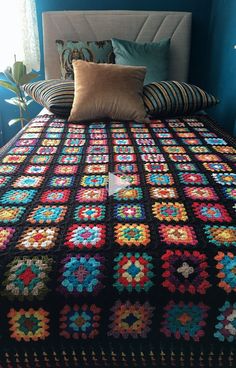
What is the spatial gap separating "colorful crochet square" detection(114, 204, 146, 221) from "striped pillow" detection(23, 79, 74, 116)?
114 cm

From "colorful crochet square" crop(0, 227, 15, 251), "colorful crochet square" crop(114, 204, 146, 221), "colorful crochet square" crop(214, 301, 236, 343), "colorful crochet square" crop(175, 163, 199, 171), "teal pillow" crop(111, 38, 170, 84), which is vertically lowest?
"colorful crochet square" crop(214, 301, 236, 343)

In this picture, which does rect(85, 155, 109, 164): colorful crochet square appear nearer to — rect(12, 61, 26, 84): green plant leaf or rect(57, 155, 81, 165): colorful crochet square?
rect(57, 155, 81, 165): colorful crochet square

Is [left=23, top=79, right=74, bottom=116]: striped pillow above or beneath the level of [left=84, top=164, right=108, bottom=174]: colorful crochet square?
above

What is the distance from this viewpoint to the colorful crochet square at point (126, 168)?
4.22 ft

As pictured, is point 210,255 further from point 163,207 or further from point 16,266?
point 16,266

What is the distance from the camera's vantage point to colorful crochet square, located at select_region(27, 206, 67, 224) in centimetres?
95

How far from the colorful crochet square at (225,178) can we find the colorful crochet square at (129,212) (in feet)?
1.16

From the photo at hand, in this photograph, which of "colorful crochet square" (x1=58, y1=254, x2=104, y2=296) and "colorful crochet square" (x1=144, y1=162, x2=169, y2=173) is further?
"colorful crochet square" (x1=144, y1=162, x2=169, y2=173)

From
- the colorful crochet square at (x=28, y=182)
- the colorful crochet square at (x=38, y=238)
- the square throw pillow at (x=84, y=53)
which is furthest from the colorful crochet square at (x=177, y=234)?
the square throw pillow at (x=84, y=53)

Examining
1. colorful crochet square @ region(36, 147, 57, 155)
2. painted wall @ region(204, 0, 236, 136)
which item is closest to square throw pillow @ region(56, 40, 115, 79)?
painted wall @ region(204, 0, 236, 136)

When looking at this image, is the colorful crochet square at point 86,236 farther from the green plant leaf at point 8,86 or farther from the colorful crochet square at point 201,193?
the green plant leaf at point 8,86

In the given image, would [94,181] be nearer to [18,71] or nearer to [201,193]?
[201,193]

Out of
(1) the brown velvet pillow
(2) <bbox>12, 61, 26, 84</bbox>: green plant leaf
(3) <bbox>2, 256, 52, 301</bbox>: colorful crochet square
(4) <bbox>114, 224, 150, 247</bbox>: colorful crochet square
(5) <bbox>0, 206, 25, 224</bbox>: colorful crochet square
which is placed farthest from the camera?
(2) <bbox>12, 61, 26, 84</bbox>: green plant leaf

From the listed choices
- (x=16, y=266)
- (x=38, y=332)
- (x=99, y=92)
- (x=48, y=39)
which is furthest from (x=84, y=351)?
(x=48, y=39)
